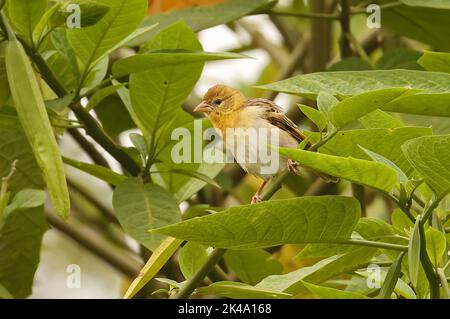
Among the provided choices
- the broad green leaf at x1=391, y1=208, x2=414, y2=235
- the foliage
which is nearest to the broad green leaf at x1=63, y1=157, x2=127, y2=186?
the foliage

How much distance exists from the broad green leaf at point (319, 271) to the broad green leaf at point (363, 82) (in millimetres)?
260

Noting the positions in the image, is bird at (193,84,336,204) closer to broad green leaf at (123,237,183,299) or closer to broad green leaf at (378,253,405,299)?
broad green leaf at (123,237,183,299)

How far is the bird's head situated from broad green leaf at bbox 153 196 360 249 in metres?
0.96

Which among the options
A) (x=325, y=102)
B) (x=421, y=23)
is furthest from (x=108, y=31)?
(x=421, y=23)

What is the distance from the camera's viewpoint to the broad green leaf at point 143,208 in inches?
78.0

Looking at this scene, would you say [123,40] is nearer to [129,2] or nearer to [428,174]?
[129,2]

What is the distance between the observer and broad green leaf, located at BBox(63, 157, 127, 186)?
214 centimetres

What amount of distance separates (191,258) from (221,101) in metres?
0.77

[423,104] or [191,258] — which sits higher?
[423,104]

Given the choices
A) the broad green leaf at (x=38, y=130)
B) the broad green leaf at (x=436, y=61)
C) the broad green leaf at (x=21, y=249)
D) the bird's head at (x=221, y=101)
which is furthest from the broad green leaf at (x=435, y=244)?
the broad green leaf at (x=21, y=249)

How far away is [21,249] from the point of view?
8.18ft

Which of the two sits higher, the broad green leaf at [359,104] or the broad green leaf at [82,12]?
the broad green leaf at [82,12]

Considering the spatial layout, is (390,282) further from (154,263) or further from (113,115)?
(113,115)

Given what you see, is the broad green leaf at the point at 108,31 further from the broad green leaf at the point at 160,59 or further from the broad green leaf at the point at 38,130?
the broad green leaf at the point at 38,130
